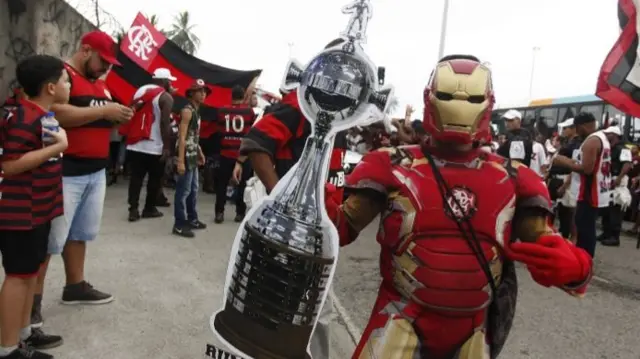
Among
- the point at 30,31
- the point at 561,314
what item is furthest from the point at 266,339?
the point at 30,31

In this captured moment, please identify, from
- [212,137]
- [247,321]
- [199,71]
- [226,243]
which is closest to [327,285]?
[247,321]

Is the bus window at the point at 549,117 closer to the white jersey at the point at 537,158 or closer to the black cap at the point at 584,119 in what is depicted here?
the white jersey at the point at 537,158

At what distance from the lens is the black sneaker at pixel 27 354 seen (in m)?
2.92

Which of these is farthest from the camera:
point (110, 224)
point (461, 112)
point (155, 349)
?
point (110, 224)

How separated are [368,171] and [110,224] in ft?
17.7

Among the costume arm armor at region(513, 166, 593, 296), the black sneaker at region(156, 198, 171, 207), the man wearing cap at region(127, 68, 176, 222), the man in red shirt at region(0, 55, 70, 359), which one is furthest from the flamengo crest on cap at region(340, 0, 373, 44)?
the black sneaker at region(156, 198, 171, 207)

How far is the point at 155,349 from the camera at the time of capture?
11.2ft

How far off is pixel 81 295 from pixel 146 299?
0.46 m

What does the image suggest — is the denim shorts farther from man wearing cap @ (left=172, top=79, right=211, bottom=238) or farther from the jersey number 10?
the jersey number 10

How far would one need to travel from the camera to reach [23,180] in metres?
2.89

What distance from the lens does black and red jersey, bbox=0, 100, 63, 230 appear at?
111 inches

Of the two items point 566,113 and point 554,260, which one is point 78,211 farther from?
point 566,113

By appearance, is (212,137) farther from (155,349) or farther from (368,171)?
(368,171)

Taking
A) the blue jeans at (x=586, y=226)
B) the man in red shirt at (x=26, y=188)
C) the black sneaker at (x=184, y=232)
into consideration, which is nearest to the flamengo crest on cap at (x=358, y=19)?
the man in red shirt at (x=26, y=188)
